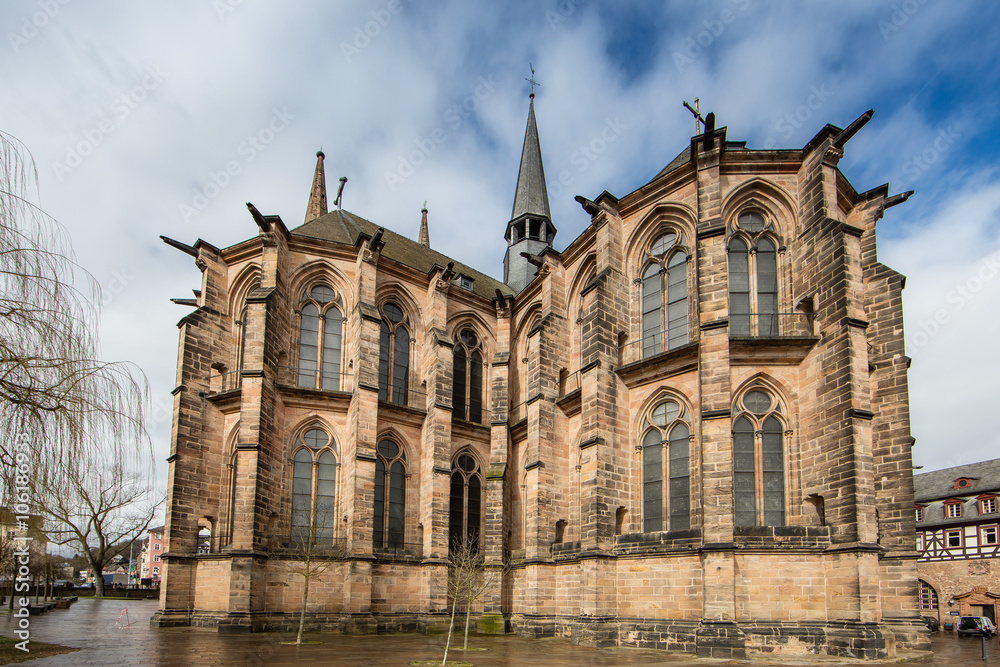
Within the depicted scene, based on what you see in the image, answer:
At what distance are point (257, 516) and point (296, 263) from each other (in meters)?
8.26

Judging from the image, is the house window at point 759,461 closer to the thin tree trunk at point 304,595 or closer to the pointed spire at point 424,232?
the thin tree trunk at point 304,595

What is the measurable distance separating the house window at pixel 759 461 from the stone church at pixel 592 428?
53mm

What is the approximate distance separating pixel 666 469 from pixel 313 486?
10760 millimetres

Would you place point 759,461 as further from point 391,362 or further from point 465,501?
point 391,362

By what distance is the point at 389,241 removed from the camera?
2988cm

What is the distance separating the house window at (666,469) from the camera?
17906 millimetres

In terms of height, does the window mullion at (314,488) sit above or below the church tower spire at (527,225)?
below

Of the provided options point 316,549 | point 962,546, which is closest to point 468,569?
point 316,549

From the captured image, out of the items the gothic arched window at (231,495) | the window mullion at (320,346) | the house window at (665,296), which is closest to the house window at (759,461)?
the house window at (665,296)

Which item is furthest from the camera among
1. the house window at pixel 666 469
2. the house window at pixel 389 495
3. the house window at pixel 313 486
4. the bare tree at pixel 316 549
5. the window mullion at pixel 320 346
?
the window mullion at pixel 320 346

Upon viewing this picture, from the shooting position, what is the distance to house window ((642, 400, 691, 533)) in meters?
17.9

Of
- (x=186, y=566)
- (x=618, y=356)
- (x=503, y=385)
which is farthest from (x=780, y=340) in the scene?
(x=186, y=566)

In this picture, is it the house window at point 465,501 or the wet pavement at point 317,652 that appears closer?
the wet pavement at point 317,652

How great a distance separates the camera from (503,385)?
25656 mm
